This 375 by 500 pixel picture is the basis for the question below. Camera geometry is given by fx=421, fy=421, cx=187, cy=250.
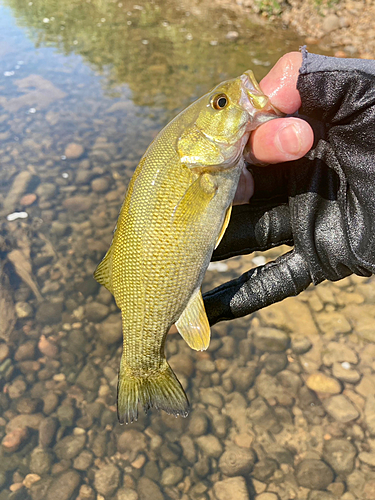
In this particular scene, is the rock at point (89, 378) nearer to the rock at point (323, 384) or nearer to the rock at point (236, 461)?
the rock at point (236, 461)

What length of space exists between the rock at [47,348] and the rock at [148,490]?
1.70 metres

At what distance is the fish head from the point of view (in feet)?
7.91

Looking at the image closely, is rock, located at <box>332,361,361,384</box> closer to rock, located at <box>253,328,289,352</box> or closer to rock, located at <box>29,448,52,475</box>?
rock, located at <box>253,328,289,352</box>

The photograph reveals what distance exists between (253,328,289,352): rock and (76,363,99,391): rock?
183cm

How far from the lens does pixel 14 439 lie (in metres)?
4.20

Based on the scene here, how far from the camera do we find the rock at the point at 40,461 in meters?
4.05

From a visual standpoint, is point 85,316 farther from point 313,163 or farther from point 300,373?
point 313,163

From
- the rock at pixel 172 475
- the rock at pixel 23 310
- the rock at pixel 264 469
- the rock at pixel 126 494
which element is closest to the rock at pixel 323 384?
the rock at pixel 264 469

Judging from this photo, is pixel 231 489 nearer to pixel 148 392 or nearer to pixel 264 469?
pixel 264 469

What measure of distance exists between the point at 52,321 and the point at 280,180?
10.8ft

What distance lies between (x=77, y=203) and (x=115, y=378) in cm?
299

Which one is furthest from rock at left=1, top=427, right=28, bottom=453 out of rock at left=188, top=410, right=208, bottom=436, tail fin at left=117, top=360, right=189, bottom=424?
tail fin at left=117, top=360, right=189, bottom=424

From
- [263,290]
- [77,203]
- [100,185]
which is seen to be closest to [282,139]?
[263,290]

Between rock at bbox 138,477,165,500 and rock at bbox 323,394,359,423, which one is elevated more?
rock at bbox 323,394,359,423
